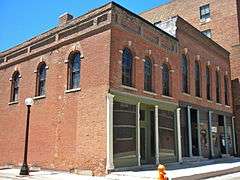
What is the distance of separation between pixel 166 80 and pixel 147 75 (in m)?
2.28

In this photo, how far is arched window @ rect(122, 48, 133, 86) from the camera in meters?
18.7

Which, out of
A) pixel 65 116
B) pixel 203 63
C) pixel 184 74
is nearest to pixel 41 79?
pixel 65 116

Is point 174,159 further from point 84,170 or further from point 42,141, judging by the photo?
point 42,141

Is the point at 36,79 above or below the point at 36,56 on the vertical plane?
below

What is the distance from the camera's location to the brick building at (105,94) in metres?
17.4

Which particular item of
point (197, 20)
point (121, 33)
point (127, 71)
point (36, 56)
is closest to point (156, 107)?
point (127, 71)

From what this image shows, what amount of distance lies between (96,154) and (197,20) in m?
26.0

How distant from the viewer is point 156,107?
2031 cm

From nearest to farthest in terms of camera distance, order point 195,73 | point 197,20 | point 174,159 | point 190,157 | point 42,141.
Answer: point 42,141 → point 174,159 → point 190,157 → point 195,73 → point 197,20

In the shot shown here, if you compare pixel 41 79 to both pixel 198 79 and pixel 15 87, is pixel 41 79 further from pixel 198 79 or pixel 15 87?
pixel 198 79

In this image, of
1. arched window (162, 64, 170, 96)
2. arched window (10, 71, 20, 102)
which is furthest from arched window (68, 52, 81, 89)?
arched window (10, 71, 20, 102)

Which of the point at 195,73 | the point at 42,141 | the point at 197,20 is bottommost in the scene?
the point at 42,141

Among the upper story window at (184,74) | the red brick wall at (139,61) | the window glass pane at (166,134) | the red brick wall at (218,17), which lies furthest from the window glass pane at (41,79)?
the red brick wall at (218,17)

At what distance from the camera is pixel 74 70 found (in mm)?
19609
